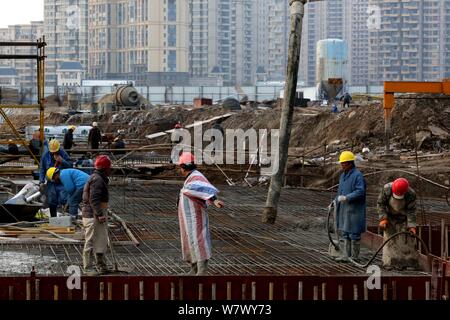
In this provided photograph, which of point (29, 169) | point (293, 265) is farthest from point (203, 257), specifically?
point (29, 169)

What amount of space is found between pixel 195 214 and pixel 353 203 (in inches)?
93.7

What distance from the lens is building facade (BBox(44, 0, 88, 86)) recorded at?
165m

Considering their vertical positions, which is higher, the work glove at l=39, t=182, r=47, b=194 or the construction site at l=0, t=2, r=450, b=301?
the work glove at l=39, t=182, r=47, b=194

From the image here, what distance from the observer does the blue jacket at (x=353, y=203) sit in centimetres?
1170

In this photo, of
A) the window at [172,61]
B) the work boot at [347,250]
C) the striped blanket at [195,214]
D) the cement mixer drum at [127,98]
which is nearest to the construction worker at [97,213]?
the striped blanket at [195,214]

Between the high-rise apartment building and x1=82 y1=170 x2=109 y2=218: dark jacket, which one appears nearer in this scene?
x1=82 y1=170 x2=109 y2=218: dark jacket

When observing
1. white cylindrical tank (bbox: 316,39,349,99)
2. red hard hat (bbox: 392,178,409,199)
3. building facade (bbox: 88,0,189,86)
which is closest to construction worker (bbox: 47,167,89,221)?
red hard hat (bbox: 392,178,409,199)

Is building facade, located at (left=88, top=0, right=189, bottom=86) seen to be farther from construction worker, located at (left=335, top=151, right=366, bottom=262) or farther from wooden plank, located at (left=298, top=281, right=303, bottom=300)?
wooden plank, located at (left=298, top=281, right=303, bottom=300)

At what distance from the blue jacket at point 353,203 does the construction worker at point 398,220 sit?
0.31m

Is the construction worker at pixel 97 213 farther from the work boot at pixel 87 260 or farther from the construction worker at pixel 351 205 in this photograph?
the construction worker at pixel 351 205

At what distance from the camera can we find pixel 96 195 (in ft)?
→ 35.0

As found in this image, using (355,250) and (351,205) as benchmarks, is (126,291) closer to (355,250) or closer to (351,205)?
(351,205)

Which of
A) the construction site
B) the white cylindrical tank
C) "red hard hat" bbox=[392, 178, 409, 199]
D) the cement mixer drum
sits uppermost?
the white cylindrical tank

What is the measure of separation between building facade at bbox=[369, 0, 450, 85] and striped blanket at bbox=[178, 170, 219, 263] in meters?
150
